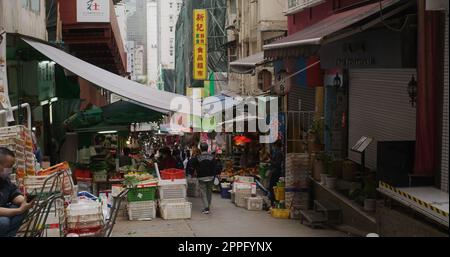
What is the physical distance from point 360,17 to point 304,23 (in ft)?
32.8

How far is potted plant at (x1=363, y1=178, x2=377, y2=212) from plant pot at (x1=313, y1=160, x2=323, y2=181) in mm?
2986

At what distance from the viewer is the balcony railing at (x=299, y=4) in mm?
17609

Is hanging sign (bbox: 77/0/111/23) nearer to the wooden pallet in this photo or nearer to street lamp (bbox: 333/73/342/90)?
street lamp (bbox: 333/73/342/90)

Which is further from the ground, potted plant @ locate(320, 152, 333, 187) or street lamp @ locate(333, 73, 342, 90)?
street lamp @ locate(333, 73, 342, 90)

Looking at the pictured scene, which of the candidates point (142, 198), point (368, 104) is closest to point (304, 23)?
point (368, 104)

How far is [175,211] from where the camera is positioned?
13.1 meters

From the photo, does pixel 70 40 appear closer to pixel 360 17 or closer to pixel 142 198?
pixel 142 198

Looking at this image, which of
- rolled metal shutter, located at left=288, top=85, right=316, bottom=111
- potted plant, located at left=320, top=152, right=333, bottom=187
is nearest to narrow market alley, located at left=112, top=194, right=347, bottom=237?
potted plant, located at left=320, top=152, right=333, bottom=187

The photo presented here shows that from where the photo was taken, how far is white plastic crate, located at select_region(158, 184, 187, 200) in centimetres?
1327

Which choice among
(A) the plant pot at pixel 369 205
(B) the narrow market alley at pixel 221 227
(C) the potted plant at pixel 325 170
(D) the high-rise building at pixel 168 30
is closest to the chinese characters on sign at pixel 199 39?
(B) the narrow market alley at pixel 221 227

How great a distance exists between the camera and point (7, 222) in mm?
6367

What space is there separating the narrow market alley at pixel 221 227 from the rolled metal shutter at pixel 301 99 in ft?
24.4

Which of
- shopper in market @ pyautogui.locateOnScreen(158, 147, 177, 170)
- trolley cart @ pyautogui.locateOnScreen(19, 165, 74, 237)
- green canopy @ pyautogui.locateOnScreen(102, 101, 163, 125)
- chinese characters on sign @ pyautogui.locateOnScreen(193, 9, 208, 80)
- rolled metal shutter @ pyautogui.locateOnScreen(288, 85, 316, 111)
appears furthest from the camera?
chinese characters on sign @ pyautogui.locateOnScreen(193, 9, 208, 80)

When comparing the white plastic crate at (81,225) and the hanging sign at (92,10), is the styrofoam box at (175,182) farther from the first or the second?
the hanging sign at (92,10)
